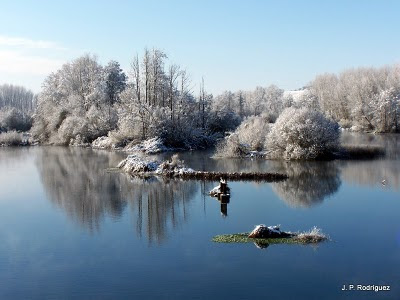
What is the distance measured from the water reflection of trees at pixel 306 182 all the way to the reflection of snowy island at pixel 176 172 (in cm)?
155

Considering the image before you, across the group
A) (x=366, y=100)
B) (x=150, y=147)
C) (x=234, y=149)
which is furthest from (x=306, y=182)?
(x=366, y=100)

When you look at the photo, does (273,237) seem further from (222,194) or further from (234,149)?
(234,149)

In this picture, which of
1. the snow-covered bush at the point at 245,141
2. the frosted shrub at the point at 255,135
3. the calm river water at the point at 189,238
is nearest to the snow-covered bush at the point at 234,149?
the snow-covered bush at the point at 245,141

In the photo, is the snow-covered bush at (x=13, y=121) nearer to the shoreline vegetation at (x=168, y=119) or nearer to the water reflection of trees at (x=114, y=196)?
the shoreline vegetation at (x=168, y=119)

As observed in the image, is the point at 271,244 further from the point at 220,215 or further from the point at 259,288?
the point at 220,215

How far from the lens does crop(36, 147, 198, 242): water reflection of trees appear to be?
2020cm

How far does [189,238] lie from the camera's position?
57.0 feet

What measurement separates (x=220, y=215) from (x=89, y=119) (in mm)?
42141

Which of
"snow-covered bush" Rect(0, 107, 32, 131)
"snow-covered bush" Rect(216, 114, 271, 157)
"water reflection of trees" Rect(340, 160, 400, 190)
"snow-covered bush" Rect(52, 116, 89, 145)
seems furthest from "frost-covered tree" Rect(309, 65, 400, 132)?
"snow-covered bush" Rect(0, 107, 32, 131)

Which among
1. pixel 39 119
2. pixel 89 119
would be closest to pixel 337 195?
pixel 89 119

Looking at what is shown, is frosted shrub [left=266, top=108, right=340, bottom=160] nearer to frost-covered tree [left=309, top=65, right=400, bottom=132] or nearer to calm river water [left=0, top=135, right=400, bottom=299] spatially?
calm river water [left=0, top=135, right=400, bottom=299]

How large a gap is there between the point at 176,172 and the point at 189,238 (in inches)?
578

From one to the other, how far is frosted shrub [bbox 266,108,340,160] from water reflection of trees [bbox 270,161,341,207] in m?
1.68

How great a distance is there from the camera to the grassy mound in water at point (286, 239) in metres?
16.2
